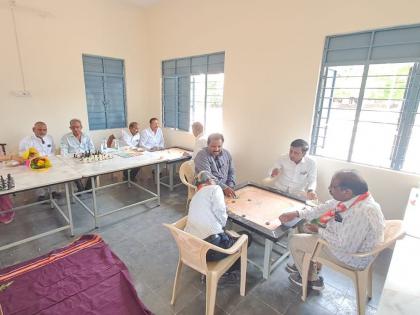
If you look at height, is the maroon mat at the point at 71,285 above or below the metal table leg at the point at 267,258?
below

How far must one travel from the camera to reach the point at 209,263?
180cm

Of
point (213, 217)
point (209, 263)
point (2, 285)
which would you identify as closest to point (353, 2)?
point (213, 217)

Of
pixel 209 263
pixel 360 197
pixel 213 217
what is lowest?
pixel 209 263

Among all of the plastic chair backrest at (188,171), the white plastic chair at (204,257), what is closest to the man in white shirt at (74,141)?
the plastic chair backrest at (188,171)

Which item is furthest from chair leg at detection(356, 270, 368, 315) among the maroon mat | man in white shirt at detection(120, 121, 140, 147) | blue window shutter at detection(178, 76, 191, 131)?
man in white shirt at detection(120, 121, 140, 147)

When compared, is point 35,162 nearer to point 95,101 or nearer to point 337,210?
point 95,101

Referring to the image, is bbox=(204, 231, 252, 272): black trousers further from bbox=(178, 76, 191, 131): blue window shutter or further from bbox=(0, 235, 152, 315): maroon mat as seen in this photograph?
bbox=(178, 76, 191, 131): blue window shutter

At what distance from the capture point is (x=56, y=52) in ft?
13.8

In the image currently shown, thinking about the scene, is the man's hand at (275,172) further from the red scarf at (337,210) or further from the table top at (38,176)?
the table top at (38,176)

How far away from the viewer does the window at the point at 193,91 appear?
4280mm

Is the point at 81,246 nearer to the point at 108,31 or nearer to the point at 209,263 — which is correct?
the point at 209,263

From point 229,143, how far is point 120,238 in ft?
7.54

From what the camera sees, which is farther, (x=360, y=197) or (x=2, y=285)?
(x=2, y=285)

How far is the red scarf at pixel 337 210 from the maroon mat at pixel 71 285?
1601mm
